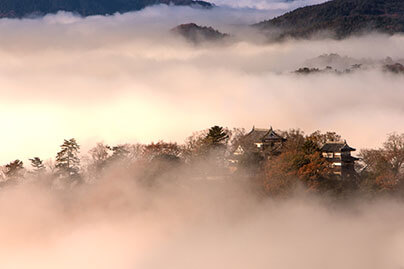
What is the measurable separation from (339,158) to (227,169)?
10610 mm

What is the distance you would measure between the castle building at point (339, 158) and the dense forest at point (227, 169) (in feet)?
3.30

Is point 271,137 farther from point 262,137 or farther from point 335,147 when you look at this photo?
point 335,147

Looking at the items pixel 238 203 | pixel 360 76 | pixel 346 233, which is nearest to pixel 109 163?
pixel 238 203

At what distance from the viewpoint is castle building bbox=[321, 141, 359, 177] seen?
5594cm

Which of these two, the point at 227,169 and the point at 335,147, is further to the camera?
the point at 335,147

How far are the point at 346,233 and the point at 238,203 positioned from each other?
366 inches

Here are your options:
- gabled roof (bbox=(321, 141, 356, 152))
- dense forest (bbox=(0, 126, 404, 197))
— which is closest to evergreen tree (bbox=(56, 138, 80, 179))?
dense forest (bbox=(0, 126, 404, 197))

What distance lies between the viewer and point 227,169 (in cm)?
5638

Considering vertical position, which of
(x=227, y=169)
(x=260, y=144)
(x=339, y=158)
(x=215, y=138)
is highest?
(x=215, y=138)

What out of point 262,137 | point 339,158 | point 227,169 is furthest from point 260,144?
point 339,158

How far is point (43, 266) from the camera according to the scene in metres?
46.2

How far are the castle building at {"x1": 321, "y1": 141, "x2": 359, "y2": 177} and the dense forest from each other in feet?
3.30

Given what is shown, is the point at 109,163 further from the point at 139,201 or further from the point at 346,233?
the point at 346,233

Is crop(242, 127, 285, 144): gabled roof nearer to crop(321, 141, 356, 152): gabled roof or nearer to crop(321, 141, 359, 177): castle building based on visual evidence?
crop(321, 141, 356, 152): gabled roof
